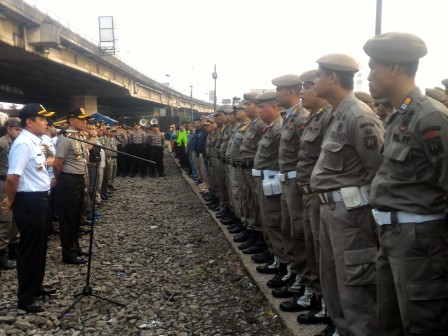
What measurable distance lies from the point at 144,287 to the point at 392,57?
386cm

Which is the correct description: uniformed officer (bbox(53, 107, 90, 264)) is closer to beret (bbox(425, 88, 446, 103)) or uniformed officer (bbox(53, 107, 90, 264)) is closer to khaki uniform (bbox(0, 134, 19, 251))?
khaki uniform (bbox(0, 134, 19, 251))

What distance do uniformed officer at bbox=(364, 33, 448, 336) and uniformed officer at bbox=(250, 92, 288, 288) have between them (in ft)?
8.02

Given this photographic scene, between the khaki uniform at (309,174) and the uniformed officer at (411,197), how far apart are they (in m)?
1.05

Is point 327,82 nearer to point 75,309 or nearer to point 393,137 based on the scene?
point 393,137

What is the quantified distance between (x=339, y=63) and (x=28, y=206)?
10.5ft

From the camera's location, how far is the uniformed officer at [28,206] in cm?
423

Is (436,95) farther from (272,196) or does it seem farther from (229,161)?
(229,161)

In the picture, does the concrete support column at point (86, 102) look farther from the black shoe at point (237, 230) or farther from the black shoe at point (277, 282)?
the black shoe at point (277, 282)

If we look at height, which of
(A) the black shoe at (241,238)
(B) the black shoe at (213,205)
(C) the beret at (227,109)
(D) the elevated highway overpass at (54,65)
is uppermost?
(D) the elevated highway overpass at (54,65)

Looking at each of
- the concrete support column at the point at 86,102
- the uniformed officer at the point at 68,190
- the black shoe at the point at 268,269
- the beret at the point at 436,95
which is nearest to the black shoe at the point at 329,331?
the black shoe at the point at 268,269

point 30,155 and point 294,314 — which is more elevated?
point 30,155

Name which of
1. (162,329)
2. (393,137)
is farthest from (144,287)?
(393,137)

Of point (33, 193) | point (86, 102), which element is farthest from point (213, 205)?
point (86, 102)

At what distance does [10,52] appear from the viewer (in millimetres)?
14102
